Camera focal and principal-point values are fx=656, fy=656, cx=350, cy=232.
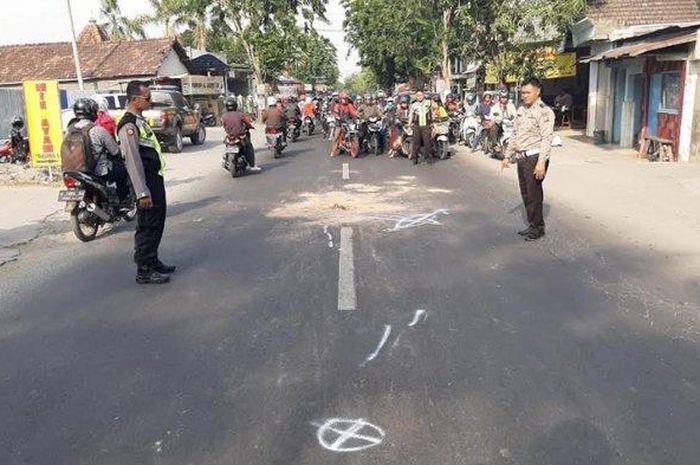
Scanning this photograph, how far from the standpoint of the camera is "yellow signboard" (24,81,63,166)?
14133mm

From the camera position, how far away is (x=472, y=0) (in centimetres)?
2317

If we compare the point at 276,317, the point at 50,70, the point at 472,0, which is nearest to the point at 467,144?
the point at 472,0

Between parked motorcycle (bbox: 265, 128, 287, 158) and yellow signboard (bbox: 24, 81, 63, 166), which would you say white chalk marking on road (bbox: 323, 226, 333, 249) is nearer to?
yellow signboard (bbox: 24, 81, 63, 166)

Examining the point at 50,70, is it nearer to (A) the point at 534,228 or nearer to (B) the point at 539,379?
(A) the point at 534,228

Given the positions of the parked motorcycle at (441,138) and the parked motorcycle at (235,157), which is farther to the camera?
the parked motorcycle at (441,138)

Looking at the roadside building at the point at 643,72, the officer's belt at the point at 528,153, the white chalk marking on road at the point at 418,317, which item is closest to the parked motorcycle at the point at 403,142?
the roadside building at the point at 643,72

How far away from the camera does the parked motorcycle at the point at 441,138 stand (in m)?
16.8

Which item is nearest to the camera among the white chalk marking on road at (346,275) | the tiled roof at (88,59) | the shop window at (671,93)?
the white chalk marking on road at (346,275)

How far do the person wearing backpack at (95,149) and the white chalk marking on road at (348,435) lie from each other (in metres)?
5.84

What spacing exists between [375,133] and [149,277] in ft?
42.3

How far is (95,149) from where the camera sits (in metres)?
8.24

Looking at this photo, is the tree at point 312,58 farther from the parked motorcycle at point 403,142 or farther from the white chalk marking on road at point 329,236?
the white chalk marking on road at point 329,236

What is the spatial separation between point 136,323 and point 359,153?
13.9m

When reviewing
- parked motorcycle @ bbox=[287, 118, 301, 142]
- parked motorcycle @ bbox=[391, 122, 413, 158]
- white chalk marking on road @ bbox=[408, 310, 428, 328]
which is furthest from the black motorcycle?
parked motorcycle @ bbox=[287, 118, 301, 142]
